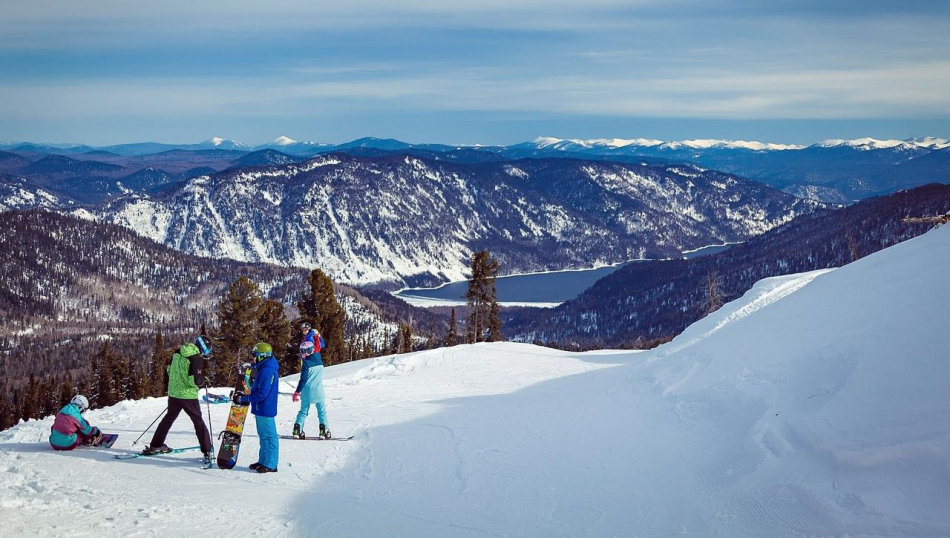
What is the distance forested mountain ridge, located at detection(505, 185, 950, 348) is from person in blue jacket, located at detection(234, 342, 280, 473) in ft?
456

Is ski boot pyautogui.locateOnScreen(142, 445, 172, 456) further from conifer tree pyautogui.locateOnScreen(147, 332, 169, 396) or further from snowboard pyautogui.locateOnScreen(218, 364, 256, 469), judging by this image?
conifer tree pyautogui.locateOnScreen(147, 332, 169, 396)

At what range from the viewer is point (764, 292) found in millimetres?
26453

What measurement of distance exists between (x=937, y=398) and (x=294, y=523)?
8552 mm

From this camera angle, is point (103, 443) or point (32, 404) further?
point (32, 404)

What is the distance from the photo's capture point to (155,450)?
33.1 ft

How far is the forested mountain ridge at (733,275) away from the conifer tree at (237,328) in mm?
116164

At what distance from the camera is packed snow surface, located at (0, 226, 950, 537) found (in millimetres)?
Result: 7461

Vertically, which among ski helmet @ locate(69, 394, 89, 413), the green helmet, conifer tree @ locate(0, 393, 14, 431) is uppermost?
the green helmet

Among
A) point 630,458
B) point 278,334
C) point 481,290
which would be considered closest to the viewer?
point 630,458

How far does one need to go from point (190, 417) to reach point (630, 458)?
7077mm

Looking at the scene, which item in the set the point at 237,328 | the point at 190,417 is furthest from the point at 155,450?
the point at 237,328

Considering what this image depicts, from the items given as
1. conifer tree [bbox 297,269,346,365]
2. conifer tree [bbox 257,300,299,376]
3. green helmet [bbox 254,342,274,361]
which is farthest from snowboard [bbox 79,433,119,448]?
conifer tree [bbox 257,300,299,376]

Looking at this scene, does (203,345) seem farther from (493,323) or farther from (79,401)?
(493,323)

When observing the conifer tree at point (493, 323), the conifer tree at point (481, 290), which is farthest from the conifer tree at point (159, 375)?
the conifer tree at point (493, 323)
